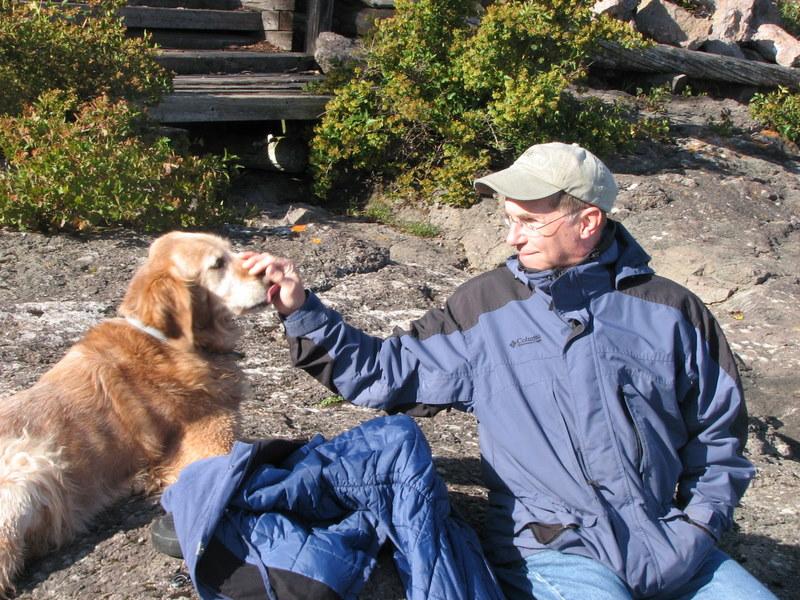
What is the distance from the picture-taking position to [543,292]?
9.82ft

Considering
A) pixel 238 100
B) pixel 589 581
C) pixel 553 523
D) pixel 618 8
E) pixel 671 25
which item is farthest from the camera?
pixel 671 25

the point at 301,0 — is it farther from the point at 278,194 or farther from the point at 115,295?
the point at 115,295

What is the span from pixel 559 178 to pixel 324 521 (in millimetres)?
1318

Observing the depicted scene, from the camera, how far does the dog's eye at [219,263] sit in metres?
3.53

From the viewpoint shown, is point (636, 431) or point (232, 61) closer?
point (636, 431)

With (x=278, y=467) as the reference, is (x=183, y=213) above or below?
below

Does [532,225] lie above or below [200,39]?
above

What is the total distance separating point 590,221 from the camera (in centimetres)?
300

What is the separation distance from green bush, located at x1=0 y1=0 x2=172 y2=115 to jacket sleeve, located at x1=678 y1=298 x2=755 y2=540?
5.74m

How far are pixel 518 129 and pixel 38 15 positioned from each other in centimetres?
412

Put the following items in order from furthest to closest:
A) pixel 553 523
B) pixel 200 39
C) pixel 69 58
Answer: pixel 200 39 → pixel 69 58 → pixel 553 523

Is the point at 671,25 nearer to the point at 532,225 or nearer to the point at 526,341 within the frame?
the point at 532,225

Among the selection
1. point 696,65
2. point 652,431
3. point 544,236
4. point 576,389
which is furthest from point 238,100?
point 652,431

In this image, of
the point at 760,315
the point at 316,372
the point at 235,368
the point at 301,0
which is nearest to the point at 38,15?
the point at 301,0
